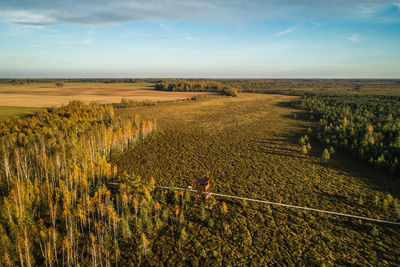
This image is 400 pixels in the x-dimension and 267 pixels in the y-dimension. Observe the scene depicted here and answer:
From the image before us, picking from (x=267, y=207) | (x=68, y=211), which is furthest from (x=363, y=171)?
(x=68, y=211)

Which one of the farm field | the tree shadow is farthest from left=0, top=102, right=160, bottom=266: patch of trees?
the tree shadow

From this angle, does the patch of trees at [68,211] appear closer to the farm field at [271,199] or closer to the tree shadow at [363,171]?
the farm field at [271,199]

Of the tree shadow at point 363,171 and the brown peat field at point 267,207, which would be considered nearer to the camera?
the brown peat field at point 267,207

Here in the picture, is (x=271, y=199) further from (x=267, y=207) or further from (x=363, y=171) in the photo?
(x=363, y=171)

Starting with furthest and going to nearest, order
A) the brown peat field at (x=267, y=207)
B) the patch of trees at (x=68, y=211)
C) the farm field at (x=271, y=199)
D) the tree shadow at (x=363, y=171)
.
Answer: the tree shadow at (x=363, y=171) < the farm field at (x=271, y=199) < the brown peat field at (x=267, y=207) < the patch of trees at (x=68, y=211)

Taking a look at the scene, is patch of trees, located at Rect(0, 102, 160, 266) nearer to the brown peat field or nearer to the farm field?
the brown peat field

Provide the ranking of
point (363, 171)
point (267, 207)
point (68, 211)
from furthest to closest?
point (363, 171)
point (267, 207)
point (68, 211)

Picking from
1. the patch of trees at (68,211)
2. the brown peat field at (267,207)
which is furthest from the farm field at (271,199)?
the patch of trees at (68,211)

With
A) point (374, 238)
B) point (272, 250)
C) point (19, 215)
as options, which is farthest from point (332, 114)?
point (19, 215)
